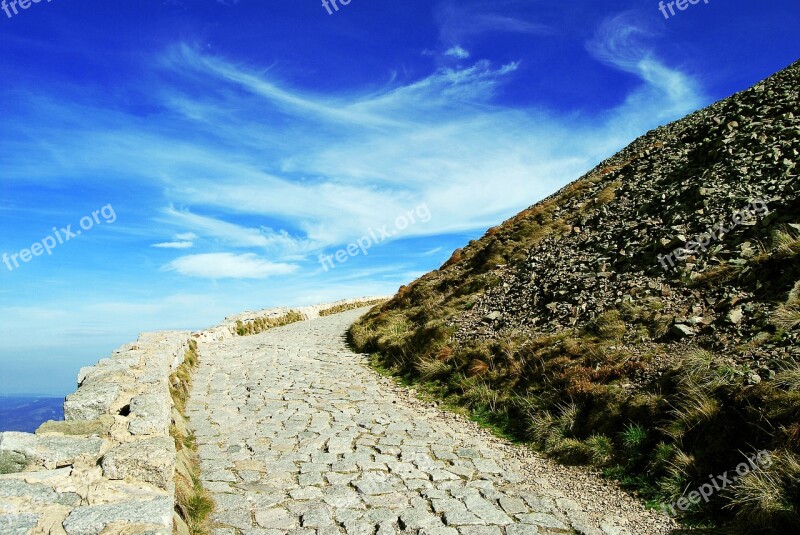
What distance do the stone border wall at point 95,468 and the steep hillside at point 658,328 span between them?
588 centimetres

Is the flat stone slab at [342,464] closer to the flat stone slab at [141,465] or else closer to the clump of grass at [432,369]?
the flat stone slab at [141,465]

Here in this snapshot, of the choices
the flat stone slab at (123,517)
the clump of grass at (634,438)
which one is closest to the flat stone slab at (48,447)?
the flat stone slab at (123,517)

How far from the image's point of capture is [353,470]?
23.7 ft

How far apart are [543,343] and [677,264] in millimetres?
4030

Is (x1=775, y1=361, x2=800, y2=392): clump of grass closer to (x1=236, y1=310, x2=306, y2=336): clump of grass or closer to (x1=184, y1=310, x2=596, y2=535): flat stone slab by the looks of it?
(x1=184, y1=310, x2=596, y2=535): flat stone slab

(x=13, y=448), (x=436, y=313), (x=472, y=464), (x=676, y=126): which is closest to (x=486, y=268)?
(x=436, y=313)

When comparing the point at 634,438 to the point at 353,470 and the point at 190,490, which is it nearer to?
the point at 353,470

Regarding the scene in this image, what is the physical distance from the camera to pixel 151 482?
4.88 m

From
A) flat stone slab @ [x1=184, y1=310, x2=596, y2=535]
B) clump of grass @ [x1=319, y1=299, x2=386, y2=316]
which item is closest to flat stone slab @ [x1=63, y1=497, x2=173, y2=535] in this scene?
flat stone slab @ [x1=184, y1=310, x2=596, y2=535]

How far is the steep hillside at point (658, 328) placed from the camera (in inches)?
252

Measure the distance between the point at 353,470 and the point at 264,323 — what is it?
71.5ft

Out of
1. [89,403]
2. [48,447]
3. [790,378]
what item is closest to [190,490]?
[48,447]

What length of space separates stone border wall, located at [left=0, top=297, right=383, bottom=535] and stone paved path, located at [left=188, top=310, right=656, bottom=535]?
117cm

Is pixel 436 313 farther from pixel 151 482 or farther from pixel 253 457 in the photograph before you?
pixel 151 482
